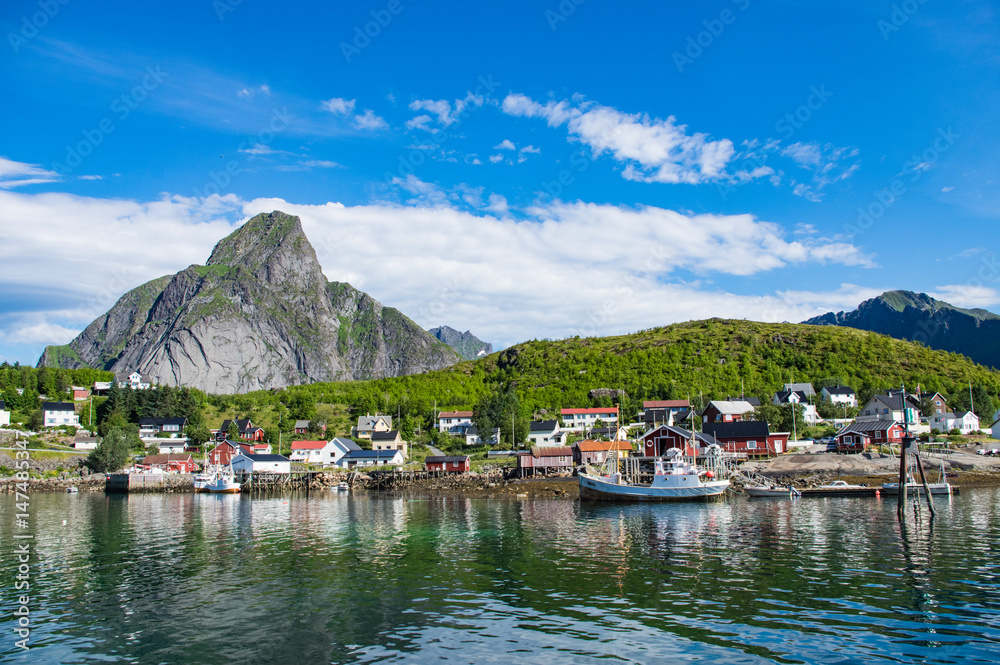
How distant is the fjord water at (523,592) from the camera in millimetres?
15844

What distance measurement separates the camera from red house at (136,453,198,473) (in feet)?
336

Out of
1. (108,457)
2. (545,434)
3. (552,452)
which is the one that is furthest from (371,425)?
(552,452)

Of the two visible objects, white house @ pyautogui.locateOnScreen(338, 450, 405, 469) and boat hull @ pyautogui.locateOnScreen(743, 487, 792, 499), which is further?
white house @ pyautogui.locateOnScreen(338, 450, 405, 469)

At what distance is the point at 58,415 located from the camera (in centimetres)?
A: 13275

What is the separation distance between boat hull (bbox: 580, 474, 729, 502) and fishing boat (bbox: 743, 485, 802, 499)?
9.85 ft

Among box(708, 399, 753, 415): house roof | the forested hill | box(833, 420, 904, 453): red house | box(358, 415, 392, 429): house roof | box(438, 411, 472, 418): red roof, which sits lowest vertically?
box(833, 420, 904, 453): red house

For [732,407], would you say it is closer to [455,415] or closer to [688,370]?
[688,370]

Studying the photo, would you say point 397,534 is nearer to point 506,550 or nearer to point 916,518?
point 506,550

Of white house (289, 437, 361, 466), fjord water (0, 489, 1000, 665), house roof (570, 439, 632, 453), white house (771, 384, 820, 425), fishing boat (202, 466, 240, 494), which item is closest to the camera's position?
fjord water (0, 489, 1000, 665)

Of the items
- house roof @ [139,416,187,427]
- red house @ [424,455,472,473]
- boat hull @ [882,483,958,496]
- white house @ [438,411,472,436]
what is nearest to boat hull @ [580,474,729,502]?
boat hull @ [882,483,958,496]

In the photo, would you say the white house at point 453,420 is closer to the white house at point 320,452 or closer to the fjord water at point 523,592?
the white house at point 320,452

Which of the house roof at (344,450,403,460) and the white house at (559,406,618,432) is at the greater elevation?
the white house at (559,406,618,432)

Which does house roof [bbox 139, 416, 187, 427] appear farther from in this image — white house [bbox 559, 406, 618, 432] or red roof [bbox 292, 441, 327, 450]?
white house [bbox 559, 406, 618, 432]

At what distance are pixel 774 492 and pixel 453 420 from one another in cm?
7751
